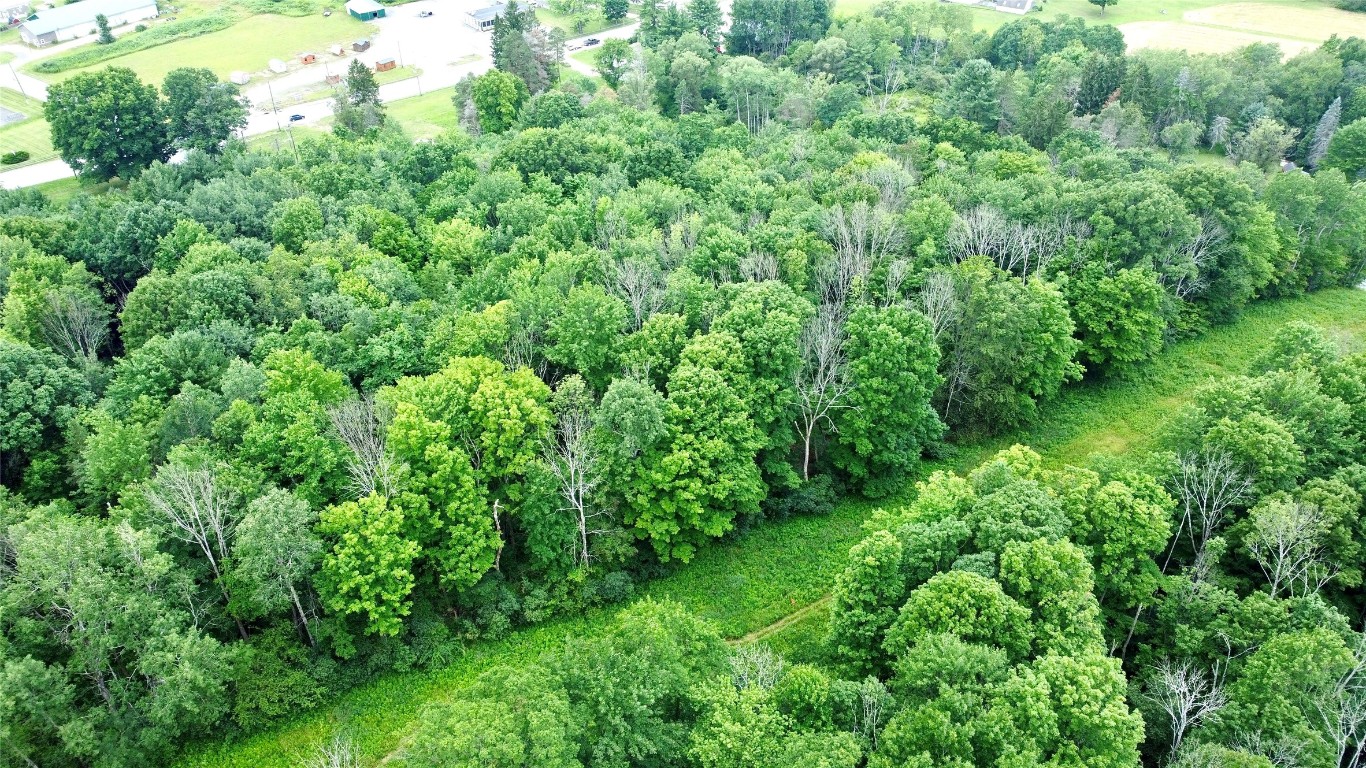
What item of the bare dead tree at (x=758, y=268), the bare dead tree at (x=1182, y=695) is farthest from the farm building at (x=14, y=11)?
the bare dead tree at (x=1182, y=695)

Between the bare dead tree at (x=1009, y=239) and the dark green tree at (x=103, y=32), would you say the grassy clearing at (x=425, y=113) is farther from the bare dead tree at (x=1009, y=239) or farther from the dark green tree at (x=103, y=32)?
the bare dead tree at (x=1009, y=239)

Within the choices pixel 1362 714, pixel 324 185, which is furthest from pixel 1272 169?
pixel 324 185

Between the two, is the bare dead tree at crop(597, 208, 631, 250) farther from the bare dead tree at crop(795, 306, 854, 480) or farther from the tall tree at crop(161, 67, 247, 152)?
the tall tree at crop(161, 67, 247, 152)

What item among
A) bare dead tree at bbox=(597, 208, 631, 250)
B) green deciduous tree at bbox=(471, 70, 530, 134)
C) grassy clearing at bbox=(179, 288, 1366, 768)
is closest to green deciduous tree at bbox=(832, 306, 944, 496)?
grassy clearing at bbox=(179, 288, 1366, 768)

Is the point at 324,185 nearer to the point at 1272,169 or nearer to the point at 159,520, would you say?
the point at 159,520

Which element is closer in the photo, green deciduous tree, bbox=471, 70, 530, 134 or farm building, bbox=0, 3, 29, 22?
green deciduous tree, bbox=471, 70, 530, 134
